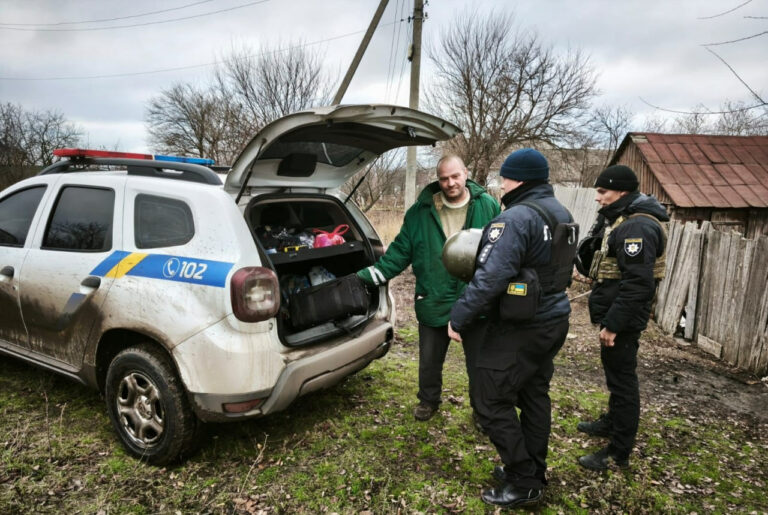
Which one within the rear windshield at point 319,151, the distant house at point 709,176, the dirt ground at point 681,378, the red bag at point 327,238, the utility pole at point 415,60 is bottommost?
the dirt ground at point 681,378

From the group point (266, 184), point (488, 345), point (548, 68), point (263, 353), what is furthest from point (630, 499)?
point (548, 68)

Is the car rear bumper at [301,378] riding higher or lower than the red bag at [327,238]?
lower

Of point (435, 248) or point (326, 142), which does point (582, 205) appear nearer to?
point (435, 248)

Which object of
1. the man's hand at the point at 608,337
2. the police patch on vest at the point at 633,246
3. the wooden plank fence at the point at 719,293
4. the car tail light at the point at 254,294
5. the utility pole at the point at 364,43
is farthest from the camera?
the utility pole at the point at 364,43

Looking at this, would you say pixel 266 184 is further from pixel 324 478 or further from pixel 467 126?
pixel 467 126

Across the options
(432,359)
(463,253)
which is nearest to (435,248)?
(463,253)

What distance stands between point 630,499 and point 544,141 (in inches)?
800

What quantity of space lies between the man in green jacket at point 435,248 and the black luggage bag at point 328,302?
0.16 metres

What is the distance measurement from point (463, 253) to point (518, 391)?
82 cm

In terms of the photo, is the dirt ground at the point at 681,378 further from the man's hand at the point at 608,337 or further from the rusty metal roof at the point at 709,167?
the rusty metal roof at the point at 709,167

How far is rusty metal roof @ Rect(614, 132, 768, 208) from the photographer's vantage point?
32.4 feet

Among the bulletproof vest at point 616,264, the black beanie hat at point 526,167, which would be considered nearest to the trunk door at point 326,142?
the black beanie hat at point 526,167

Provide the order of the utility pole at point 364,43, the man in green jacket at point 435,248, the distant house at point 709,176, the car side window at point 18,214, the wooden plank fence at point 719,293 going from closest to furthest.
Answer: the man in green jacket at point 435,248, the car side window at point 18,214, the wooden plank fence at point 719,293, the utility pole at point 364,43, the distant house at point 709,176

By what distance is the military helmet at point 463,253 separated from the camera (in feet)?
7.89
